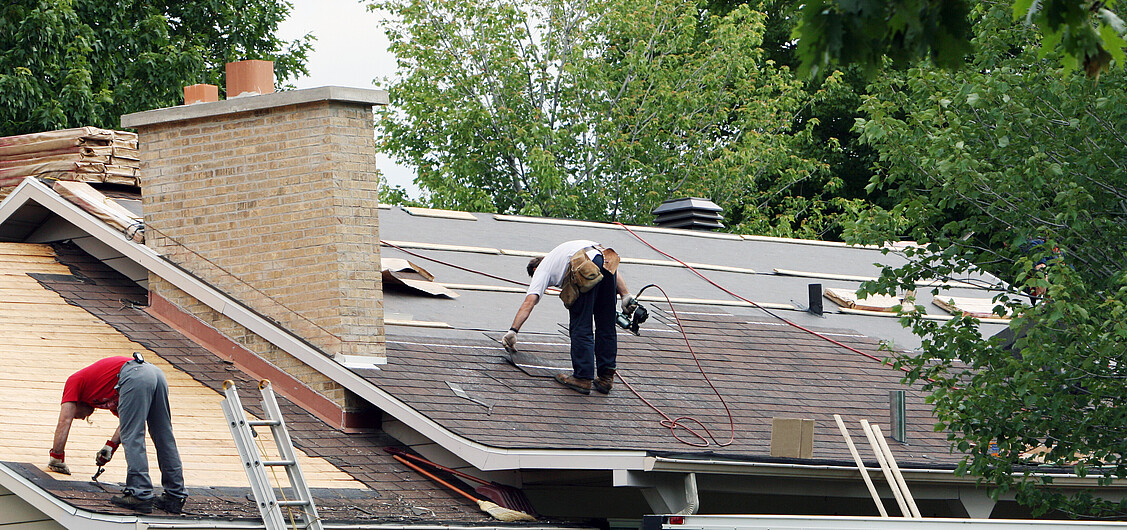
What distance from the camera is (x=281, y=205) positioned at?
1102cm

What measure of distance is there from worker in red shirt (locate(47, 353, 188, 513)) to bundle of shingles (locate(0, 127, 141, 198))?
467cm

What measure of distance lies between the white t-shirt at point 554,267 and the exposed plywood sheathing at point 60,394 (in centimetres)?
241

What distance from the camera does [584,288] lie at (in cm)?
1089

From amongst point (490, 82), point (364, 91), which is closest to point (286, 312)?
point (364, 91)

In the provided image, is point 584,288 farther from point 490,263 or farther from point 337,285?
point 490,263

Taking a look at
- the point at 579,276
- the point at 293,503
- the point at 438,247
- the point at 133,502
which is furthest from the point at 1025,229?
the point at 133,502

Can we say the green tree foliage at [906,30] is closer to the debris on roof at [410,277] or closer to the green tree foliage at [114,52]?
the debris on roof at [410,277]

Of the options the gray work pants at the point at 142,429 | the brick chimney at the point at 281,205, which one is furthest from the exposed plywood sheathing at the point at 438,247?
the gray work pants at the point at 142,429

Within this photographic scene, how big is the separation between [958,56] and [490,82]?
1078 inches

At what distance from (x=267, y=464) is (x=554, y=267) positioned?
3.59m

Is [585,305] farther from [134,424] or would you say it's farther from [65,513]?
[65,513]

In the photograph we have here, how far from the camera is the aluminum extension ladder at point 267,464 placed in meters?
8.08

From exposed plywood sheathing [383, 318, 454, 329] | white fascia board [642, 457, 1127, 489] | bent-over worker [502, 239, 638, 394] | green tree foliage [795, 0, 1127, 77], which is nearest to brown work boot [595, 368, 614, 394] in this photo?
bent-over worker [502, 239, 638, 394]

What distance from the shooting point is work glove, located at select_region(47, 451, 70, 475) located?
26.7 feet
